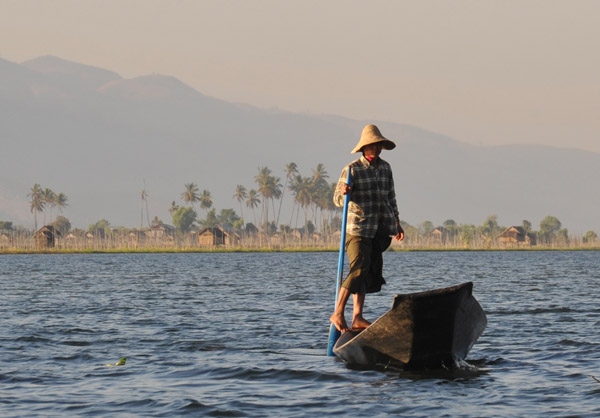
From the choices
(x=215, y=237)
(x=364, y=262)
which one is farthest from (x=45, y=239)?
(x=364, y=262)

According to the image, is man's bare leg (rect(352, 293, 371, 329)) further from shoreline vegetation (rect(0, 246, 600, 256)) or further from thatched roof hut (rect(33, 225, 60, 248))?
thatched roof hut (rect(33, 225, 60, 248))

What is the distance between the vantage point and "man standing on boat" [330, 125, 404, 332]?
11.3 meters

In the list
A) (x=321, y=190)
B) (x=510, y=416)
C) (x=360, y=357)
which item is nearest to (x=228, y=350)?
(x=360, y=357)

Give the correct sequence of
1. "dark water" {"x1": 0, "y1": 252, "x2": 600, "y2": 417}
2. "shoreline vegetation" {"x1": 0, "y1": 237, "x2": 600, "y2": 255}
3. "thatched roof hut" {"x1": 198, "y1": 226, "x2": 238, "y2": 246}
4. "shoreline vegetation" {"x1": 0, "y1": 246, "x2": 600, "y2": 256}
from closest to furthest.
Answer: "dark water" {"x1": 0, "y1": 252, "x2": 600, "y2": 417} → "shoreline vegetation" {"x1": 0, "y1": 246, "x2": 600, "y2": 256} → "shoreline vegetation" {"x1": 0, "y1": 237, "x2": 600, "y2": 255} → "thatched roof hut" {"x1": 198, "y1": 226, "x2": 238, "y2": 246}

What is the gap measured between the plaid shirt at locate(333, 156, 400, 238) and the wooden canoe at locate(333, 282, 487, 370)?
4.60ft

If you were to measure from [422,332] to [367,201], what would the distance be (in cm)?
196

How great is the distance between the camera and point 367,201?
11516mm

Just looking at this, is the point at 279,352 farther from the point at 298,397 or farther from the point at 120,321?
the point at 120,321

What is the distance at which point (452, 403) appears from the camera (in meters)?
9.26

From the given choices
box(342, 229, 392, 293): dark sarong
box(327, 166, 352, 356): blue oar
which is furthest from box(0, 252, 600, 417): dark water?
box(342, 229, 392, 293): dark sarong

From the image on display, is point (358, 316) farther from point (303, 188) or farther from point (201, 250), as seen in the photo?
point (303, 188)

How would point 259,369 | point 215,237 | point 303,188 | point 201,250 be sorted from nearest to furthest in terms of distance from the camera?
point 259,369, point 201,250, point 215,237, point 303,188

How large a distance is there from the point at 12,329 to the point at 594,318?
1215cm

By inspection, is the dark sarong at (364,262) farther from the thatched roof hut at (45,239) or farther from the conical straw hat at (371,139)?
the thatched roof hut at (45,239)
